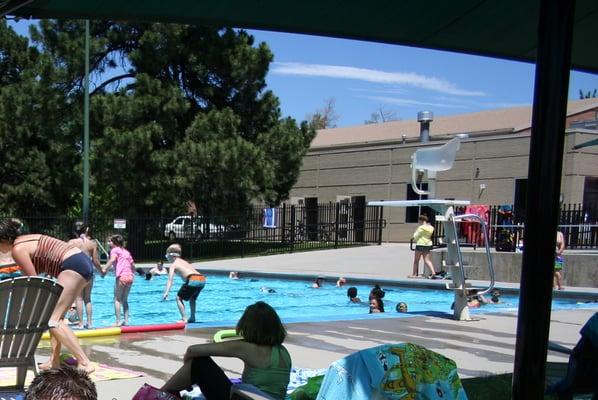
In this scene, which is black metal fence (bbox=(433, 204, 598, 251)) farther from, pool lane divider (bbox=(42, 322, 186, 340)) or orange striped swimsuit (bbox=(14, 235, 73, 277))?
orange striped swimsuit (bbox=(14, 235, 73, 277))

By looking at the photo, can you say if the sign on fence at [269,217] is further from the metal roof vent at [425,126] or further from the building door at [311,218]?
the metal roof vent at [425,126]

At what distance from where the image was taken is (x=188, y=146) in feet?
79.9

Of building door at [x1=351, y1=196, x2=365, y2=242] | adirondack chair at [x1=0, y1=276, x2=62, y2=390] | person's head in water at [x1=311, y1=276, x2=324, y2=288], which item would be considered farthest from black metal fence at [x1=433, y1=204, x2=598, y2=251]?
adirondack chair at [x1=0, y1=276, x2=62, y2=390]

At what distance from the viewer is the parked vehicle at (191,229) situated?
2627cm

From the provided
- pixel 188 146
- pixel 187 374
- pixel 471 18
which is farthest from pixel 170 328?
pixel 188 146

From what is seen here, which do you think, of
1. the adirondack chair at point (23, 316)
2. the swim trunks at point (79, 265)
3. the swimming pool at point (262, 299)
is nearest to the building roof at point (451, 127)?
the swimming pool at point (262, 299)

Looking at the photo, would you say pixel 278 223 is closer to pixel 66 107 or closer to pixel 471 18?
pixel 66 107

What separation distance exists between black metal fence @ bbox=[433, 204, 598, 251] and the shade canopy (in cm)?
1459

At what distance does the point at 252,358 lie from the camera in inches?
154

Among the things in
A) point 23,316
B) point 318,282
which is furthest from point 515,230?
point 23,316

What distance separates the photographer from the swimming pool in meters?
13.8

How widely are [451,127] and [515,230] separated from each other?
19838 mm

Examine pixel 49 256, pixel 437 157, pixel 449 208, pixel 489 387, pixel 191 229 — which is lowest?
pixel 489 387

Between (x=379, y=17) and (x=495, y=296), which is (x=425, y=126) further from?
(x=379, y=17)
